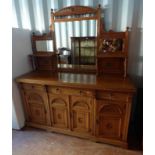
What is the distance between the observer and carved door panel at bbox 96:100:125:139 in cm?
157

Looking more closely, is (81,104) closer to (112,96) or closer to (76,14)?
(112,96)

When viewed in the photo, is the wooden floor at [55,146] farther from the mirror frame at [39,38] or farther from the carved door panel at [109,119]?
the mirror frame at [39,38]

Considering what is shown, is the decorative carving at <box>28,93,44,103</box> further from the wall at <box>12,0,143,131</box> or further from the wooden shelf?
the wooden shelf

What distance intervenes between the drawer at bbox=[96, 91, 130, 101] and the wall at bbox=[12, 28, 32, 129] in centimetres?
122

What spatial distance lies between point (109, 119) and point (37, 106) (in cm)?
106

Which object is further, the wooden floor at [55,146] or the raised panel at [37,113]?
the raised panel at [37,113]

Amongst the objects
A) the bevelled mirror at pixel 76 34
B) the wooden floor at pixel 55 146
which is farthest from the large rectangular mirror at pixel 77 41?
the wooden floor at pixel 55 146

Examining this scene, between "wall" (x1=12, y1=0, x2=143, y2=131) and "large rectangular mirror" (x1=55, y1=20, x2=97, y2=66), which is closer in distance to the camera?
"wall" (x1=12, y1=0, x2=143, y2=131)

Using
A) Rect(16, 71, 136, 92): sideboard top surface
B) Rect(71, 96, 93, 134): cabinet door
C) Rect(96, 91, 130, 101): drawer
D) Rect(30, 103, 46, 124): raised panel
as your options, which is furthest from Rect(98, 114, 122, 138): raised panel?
Rect(30, 103, 46, 124): raised panel

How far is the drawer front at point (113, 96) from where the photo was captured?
4.83ft

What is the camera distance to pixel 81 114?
5.72 feet

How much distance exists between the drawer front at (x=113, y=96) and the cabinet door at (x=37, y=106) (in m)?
0.77

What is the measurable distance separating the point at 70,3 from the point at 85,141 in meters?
1.98
